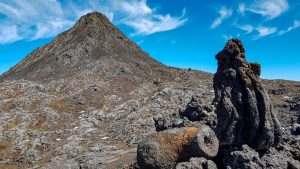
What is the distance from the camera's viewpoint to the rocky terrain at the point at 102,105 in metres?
44.3

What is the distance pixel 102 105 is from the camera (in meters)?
82.8

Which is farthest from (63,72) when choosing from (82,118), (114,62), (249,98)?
(249,98)

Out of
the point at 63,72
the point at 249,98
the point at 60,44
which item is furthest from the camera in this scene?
the point at 60,44

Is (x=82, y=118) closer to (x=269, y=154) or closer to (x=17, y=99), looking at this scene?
(x=17, y=99)

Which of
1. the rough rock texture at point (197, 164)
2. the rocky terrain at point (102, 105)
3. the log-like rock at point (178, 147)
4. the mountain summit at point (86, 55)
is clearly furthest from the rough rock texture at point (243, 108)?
the mountain summit at point (86, 55)

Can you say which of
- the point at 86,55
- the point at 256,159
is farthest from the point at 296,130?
the point at 86,55

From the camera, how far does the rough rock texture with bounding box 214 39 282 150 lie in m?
29.7

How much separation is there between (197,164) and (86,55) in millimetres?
87293

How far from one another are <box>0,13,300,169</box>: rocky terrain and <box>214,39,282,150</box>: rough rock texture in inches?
25.8

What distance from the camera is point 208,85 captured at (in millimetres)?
92062

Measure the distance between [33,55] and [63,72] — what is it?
30296 mm

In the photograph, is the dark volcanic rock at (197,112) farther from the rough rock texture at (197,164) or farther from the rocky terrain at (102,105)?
the rough rock texture at (197,164)

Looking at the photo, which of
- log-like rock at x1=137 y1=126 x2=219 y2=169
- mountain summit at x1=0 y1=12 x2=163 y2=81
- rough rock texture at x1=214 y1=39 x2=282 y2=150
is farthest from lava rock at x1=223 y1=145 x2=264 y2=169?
mountain summit at x1=0 y1=12 x2=163 y2=81

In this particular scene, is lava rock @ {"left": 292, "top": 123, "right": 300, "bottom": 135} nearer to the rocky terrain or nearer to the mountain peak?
the rocky terrain
